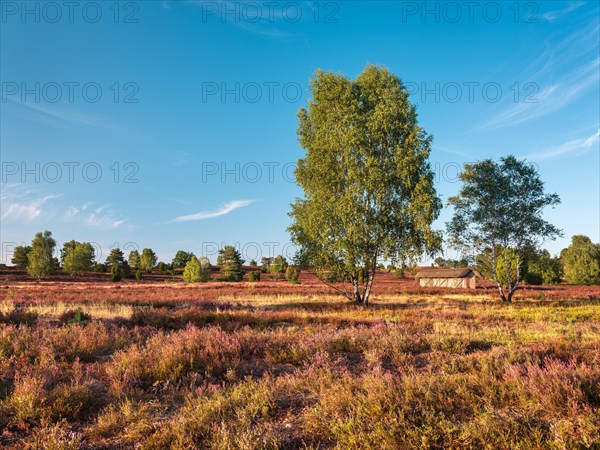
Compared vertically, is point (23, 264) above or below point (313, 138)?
below

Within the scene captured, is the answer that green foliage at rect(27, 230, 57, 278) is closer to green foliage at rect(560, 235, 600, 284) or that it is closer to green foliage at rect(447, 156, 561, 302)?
green foliage at rect(447, 156, 561, 302)

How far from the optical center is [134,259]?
313ft

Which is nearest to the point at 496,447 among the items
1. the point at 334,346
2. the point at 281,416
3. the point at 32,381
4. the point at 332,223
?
the point at 281,416

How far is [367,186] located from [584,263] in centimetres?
6876

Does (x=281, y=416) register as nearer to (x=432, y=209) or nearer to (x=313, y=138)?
(x=432, y=209)

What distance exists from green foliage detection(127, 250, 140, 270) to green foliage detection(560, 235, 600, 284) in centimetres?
10307

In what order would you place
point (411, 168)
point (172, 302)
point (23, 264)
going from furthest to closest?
point (23, 264) → point (172, 302) → point (411, 168)

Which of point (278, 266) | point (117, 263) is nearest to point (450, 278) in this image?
point (278, 266)

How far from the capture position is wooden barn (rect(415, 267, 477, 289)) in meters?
64.4

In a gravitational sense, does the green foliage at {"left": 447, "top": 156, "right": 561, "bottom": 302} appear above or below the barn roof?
above

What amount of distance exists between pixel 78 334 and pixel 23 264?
104 metres

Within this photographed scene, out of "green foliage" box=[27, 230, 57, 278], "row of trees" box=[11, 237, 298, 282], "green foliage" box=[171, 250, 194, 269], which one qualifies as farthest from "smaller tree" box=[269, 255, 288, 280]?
"green foliage" box=[27, 230, 57, 278]

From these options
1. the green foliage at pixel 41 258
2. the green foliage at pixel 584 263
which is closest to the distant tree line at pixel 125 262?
the green foliage at pixel 41 258

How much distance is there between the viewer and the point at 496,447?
350cm
